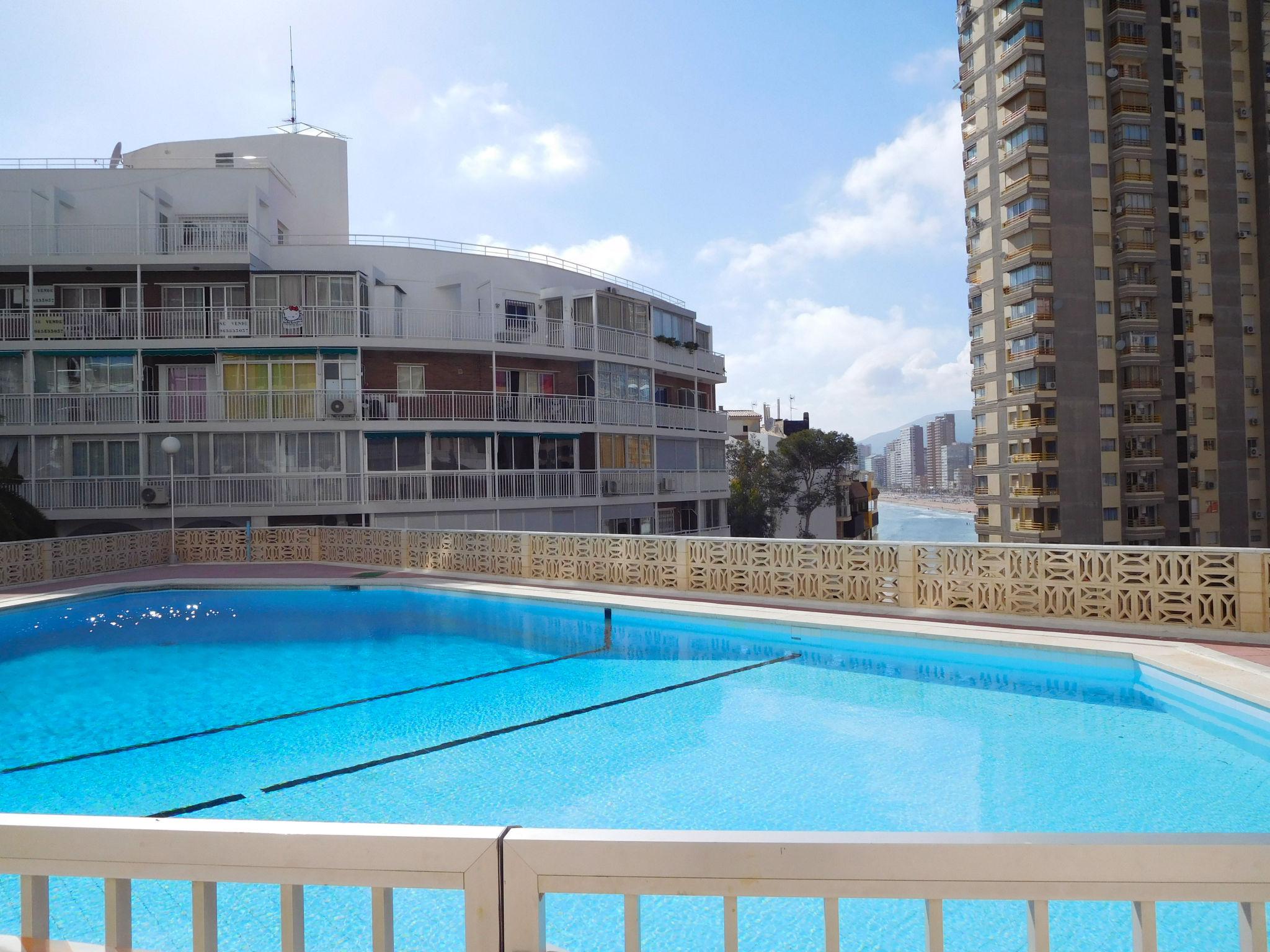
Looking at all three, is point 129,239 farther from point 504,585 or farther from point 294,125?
point 504,585

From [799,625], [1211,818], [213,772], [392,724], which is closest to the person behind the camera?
[1211,818]

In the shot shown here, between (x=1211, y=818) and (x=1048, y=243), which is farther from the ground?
(x=1048, y=243)

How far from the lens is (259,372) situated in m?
28.1

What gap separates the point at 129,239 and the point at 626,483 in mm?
19802

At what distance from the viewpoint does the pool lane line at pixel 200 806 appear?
6832mm

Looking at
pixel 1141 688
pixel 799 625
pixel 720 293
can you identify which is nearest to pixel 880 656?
pixel 799 625

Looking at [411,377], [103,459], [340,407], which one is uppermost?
[411,377]

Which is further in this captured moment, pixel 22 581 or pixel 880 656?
pixel 22 581

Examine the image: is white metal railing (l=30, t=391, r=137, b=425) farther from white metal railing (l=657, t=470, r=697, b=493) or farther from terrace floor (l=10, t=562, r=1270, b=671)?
white metal railing (l=657, t=470, r=697, b=493)

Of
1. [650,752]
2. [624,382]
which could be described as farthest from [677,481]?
[650,752]

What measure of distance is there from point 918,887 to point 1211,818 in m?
6.27

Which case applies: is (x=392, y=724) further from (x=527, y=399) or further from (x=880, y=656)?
(x=527, y=399)

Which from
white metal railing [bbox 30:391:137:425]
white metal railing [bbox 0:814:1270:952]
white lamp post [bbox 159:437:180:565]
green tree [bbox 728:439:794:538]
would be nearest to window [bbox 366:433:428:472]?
white lamp post [bbox 159:437:180:565]

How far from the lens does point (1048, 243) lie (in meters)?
47.4
